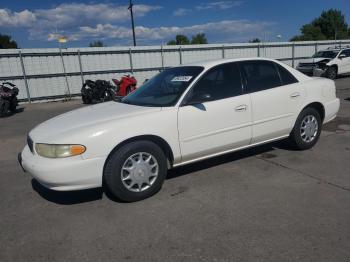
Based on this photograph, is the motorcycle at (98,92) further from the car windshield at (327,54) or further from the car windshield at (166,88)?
the car windshield at (327,54)

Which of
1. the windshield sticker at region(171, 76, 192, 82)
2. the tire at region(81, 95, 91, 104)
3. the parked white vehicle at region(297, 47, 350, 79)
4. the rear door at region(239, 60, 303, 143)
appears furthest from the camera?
the parked white vehicle at region(297, 47, 350, 79)

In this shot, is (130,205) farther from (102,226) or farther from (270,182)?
(270,182)

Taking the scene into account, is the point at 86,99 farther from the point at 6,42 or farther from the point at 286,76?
the point at 6,42

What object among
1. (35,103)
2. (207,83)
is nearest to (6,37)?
(35,103)

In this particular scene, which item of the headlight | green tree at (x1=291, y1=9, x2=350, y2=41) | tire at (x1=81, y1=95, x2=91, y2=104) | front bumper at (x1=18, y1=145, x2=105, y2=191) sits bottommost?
tire at (x1=81, y1=95, x2=91, y2=104)

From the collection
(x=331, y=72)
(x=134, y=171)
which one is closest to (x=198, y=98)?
(x=134, y=171)

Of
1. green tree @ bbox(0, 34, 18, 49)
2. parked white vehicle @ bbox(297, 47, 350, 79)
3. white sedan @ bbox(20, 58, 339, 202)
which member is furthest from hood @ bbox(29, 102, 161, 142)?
green tree @ bbox(0, 34, 18, 49)

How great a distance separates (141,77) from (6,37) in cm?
6262

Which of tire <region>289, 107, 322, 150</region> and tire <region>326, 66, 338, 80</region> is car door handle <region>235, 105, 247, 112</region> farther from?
tire <region>326, 66, 338, 80</region>

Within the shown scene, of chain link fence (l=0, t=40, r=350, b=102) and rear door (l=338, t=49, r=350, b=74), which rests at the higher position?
chain link fence (l=0, t=40, r=350, b=102)

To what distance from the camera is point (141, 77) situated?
17875mm

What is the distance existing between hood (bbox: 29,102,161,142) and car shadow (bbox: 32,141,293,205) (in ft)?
2.72

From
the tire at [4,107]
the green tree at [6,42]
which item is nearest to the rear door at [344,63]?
the tire at [4,107]

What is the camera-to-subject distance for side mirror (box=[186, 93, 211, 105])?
385cm
